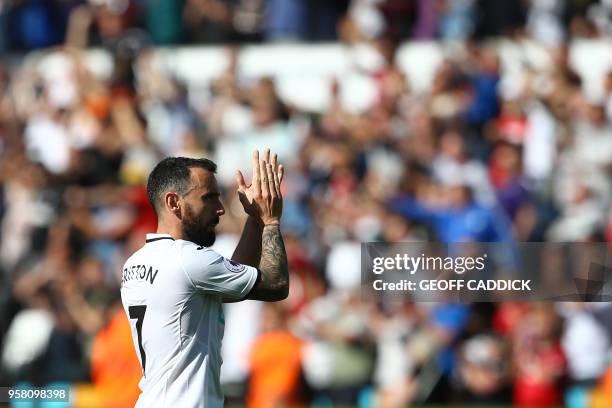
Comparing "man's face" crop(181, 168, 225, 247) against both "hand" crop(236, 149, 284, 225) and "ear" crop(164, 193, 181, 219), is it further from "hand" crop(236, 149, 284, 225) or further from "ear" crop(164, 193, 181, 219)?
"hand" crop(236, 149, 284, 225)

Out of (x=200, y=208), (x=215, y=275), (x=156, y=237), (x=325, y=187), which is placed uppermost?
(x=200, y=208)

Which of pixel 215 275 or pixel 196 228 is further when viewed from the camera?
pixel 196 228

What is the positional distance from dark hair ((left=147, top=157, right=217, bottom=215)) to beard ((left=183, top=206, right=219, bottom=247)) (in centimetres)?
11

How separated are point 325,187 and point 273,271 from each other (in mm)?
7423

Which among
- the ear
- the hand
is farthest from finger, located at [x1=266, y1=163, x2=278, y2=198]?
the ear

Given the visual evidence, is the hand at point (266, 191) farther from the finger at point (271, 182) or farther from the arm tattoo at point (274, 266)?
the arm tattoo at point (274, 266)

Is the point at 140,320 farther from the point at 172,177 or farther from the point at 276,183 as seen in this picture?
the point at 276,183

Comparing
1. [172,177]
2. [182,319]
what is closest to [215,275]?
[182,319]

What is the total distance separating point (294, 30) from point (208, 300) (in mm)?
9779

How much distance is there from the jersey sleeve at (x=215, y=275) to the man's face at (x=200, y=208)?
0.41ft

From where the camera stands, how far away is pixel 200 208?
5664mm

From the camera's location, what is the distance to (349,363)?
37.6 ft

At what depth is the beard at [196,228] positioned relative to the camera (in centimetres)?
567

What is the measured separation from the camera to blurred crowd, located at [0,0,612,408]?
11133 millimetres
